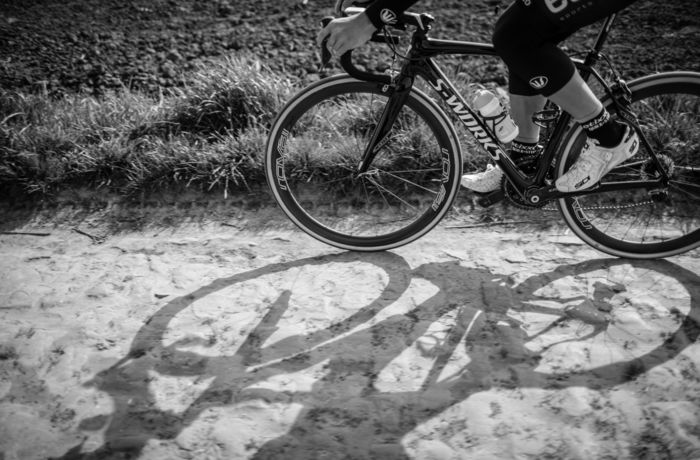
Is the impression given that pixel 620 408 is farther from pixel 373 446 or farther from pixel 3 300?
pixel 3 300

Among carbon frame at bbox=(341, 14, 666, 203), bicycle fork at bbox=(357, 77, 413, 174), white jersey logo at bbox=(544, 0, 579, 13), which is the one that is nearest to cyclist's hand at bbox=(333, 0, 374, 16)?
carbon frame at bbox=(341, 14, 666, 203)

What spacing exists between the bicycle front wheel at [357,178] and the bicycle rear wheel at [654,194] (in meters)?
0.82

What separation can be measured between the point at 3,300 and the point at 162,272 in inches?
34.0

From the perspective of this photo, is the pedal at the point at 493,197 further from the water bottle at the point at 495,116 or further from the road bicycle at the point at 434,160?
the water bottle at the point at 495,116

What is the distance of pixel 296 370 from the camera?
104 inches

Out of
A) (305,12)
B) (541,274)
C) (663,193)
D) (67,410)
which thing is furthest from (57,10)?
(663,193)

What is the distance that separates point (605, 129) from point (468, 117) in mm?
699

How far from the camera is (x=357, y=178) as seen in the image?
3680 millimetres

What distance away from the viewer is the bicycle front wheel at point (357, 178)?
3.31 metres

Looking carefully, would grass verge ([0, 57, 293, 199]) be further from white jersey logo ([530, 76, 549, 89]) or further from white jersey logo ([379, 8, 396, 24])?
white jersey logo ([530, 76, 549, 89])

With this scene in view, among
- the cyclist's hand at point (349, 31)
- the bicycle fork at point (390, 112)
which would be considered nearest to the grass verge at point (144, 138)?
the bicycle fork at point (390, 112)

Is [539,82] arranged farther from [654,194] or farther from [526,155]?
[654,194]

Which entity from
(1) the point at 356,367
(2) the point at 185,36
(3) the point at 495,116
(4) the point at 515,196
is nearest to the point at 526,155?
(4) the point at 515,196

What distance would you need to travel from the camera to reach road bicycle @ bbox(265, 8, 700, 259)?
2.88 meters
